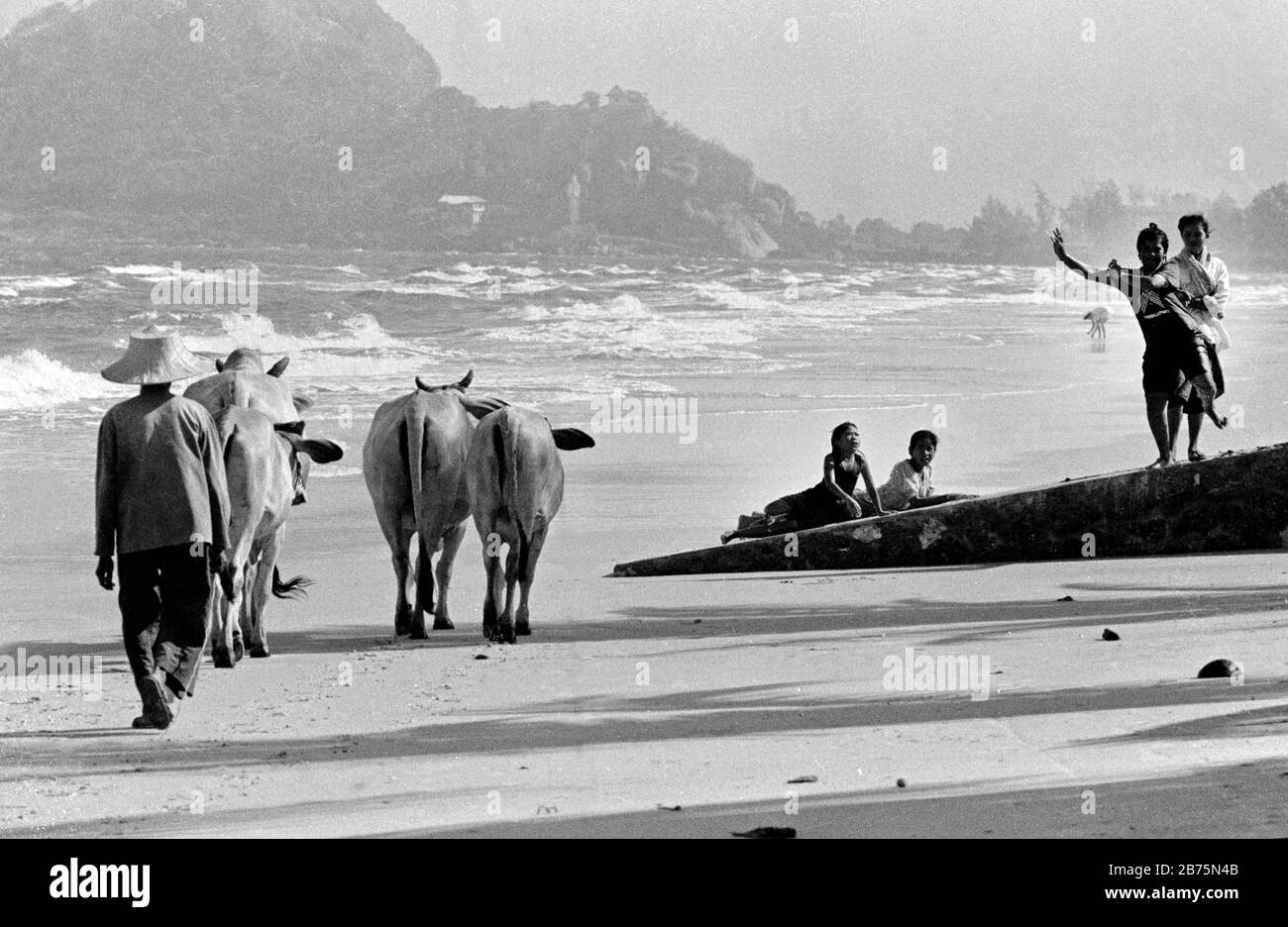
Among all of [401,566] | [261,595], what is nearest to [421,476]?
[401,566]

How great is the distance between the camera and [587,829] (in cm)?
611

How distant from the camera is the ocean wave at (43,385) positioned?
95.1 feet

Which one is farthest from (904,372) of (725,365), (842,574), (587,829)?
(587,829)

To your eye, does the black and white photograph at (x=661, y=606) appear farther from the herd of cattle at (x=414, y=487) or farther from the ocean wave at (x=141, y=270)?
the ocean wave at (x=141, y=270)

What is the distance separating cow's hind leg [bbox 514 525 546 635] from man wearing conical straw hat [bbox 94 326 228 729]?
2.39 metres

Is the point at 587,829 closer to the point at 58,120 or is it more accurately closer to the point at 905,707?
the point at 905,707

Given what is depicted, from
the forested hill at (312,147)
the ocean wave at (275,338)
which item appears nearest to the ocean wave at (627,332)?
the ocean wave at (275,338)

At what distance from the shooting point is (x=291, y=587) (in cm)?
1164

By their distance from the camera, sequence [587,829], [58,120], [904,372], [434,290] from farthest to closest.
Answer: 1. [58,120]
2. [434,290]
3. [904,372]
4. [587,829]

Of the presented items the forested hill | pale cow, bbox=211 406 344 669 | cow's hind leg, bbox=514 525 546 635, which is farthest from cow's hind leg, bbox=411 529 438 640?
the forested hill

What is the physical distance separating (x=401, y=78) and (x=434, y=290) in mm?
79978

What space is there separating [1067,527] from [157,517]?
6.34m

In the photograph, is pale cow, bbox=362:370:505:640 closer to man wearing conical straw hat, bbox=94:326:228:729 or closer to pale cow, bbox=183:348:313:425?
pale cow, bbox=183:348:313:425

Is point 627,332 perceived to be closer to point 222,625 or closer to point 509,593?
point 509,593
